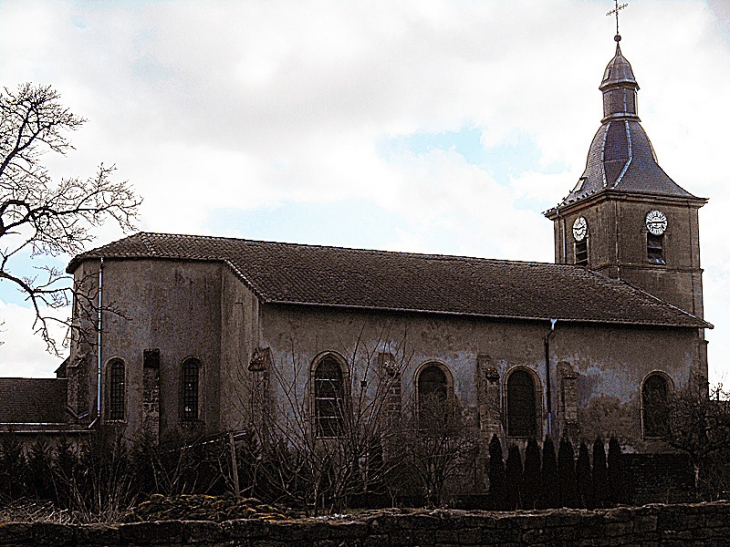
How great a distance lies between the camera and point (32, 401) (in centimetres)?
3145

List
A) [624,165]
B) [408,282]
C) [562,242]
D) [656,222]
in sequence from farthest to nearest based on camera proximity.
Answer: [562,242] < [624,165] < [656,222] < [408,282]

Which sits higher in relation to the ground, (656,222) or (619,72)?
(619,72)

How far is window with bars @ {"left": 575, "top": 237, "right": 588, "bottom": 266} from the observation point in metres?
40.5

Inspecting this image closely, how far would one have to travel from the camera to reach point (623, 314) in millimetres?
33250

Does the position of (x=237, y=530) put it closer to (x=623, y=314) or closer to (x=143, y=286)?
(x=143, y=286)

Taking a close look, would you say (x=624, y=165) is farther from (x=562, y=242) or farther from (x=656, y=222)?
(x=562, y=242)

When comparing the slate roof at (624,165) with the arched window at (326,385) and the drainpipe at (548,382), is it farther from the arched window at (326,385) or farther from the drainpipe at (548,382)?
the arched window at (326,385)

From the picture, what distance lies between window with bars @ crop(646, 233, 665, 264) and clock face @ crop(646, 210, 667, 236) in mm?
225

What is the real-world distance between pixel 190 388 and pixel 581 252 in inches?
747

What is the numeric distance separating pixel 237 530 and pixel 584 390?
23807 millimetres

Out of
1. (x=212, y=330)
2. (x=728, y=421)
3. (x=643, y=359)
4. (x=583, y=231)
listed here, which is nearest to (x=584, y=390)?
(x=643, y=359)

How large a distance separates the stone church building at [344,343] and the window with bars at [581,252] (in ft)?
16.9

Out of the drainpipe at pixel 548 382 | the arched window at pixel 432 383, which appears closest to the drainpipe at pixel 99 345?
the arched window at pixel 432 383

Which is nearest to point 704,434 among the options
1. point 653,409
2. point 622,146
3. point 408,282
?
point 653,409
